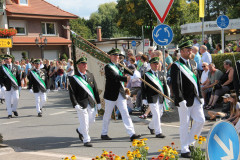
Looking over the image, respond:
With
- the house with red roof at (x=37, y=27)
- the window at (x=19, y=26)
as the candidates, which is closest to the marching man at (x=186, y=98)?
the house with red roof at (x=37, y=27)

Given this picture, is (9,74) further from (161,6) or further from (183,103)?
(183,103)

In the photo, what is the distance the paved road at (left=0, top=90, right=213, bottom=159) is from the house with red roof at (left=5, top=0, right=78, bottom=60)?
26398 mm

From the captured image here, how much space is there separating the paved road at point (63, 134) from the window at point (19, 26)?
27.7 m

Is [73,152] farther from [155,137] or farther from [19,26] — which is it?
[19,26]

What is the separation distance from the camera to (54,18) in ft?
138

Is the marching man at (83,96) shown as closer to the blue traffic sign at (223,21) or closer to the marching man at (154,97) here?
the marching man at (154,97)

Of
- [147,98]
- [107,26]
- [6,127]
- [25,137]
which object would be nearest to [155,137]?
[147,98]

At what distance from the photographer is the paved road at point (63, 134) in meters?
7.40

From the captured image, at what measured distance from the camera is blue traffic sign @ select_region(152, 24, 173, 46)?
9.16 metres

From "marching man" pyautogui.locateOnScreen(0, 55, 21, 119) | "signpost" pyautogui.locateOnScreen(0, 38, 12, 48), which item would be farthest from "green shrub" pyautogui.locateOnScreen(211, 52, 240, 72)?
"signpost" pyautogui.locateOnScreen(0, 38, 12, 48)

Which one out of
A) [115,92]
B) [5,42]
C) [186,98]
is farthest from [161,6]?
[5,42]

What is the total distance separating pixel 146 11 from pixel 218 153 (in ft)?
93.7

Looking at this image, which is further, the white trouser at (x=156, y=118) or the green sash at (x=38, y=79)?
the green sash at (x=38, y=79)

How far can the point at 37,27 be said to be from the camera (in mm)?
41312
